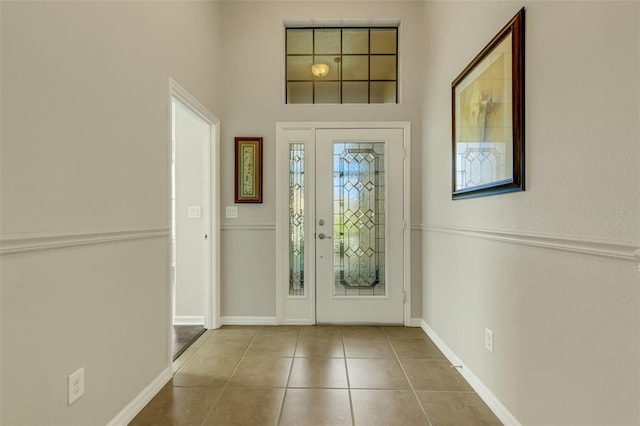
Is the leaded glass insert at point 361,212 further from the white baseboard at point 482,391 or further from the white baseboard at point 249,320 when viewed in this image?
the white baseboard at point 482,391

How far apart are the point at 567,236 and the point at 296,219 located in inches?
90.2

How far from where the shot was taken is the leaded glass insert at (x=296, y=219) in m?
3.18

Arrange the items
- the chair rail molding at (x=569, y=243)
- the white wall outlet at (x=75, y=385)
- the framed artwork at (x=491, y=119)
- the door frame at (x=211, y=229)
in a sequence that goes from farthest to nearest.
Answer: the door frame at (x=211, y=229) < the framed artwork at (x=491, y=119) < the white wall outlet at (x=75, y=385) < the chair rail molding at (x=569, y=243)

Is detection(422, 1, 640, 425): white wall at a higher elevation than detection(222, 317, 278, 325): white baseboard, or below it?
higher

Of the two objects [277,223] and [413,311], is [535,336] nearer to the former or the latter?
[413,311]

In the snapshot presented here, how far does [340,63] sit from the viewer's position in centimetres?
327

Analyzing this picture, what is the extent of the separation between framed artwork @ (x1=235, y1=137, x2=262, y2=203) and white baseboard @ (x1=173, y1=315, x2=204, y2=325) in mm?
1253

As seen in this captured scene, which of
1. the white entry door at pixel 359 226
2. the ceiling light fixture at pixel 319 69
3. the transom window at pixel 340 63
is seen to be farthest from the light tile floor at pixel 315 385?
the ceiling light fixture at pixel 319 69

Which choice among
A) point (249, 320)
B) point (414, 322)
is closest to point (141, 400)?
point (249, 320)

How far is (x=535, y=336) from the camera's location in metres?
1.43

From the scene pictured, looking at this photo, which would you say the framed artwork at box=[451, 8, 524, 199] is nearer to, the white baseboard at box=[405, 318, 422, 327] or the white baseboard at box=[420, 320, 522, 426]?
the white baseboard at box=[420, 320, 522, 426]

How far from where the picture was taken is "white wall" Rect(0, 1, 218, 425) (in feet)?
3.59

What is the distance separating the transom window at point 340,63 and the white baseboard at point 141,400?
261 cm

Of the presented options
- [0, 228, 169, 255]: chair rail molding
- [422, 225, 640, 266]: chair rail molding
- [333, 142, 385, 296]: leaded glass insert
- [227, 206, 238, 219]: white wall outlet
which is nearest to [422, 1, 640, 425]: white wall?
[422, 225, 640, 266]: chair rail molding
